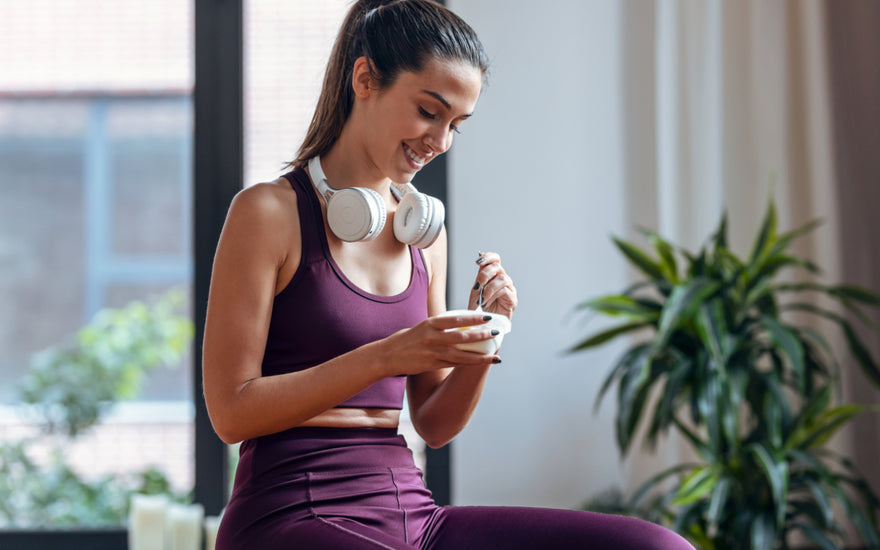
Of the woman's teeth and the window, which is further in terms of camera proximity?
the window

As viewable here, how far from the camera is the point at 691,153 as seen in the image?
2842 millimetres

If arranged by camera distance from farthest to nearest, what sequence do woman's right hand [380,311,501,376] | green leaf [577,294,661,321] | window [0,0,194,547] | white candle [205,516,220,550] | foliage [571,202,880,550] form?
window [0,0,194,547]
white candle [205,516,220,550]
green leaf [577,294,661,321]
foliage [571,202,880,550]
woman's right hand [380,311,501,376]

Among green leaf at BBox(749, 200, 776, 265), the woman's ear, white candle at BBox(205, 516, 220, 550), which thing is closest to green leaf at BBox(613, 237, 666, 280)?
green leaf at BBox(749, 200, 776, 265)

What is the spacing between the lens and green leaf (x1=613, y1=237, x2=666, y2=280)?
2357 mm

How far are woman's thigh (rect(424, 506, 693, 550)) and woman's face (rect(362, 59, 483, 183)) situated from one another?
0.50 meters

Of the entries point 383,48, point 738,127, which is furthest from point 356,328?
point 738,127

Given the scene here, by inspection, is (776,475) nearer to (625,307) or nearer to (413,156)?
(625,307)

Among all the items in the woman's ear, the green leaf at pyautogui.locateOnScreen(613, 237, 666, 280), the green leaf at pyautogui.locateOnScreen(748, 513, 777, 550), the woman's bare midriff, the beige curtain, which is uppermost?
the beige curtain

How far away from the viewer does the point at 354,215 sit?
1.09m

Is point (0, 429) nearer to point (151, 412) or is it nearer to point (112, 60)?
point (151, 412)

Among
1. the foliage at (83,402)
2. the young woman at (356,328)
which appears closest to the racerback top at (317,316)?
the young woman at (356,328)

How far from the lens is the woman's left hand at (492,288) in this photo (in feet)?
3.77

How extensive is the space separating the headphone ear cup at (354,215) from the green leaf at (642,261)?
1.40 m

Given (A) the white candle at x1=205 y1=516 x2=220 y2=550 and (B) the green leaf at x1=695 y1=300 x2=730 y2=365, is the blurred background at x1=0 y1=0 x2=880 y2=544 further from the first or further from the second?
(B) the green leaf at x1=695 y1=300 x2=730 y2=365
